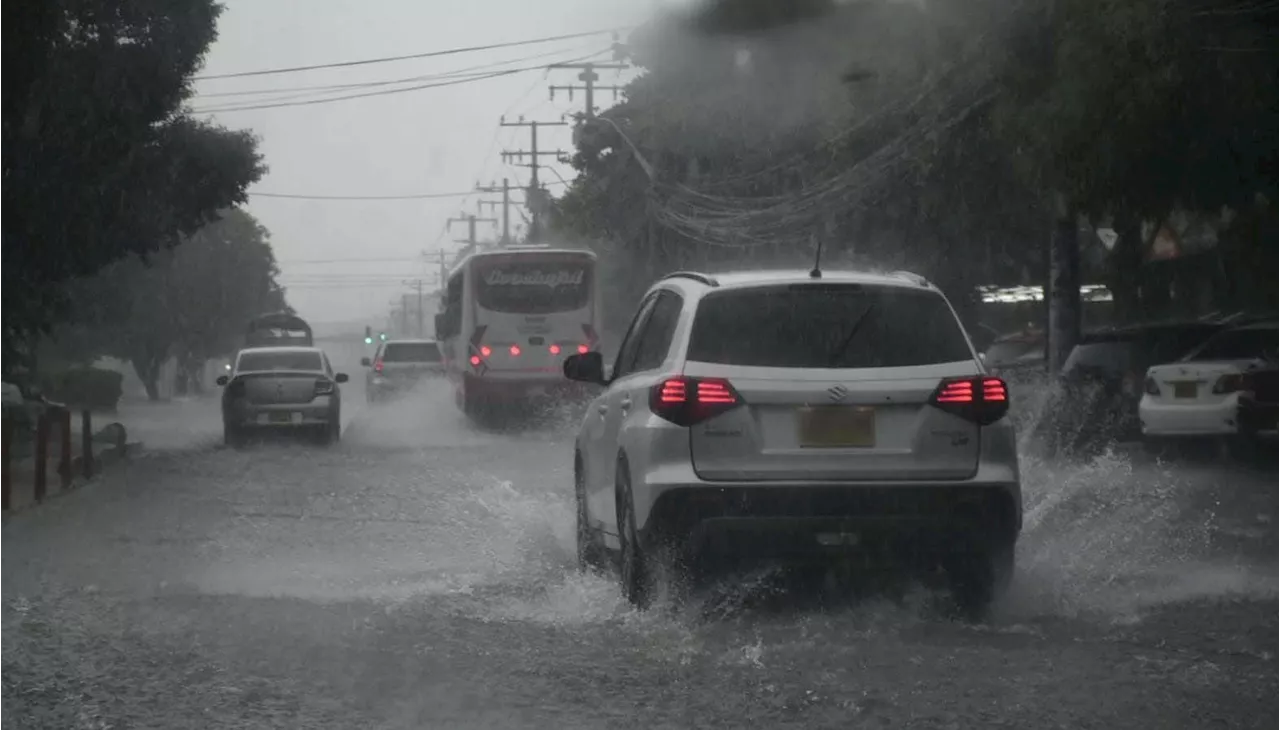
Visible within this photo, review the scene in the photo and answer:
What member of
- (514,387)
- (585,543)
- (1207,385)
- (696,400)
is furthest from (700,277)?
(514,387)

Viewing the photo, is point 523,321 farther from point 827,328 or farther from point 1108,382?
point 827,328

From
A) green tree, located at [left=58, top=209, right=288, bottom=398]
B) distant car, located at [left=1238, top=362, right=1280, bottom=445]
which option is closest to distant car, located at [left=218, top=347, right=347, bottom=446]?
distant car, located at [left=1238, top=362, right=1280, bottom=445]

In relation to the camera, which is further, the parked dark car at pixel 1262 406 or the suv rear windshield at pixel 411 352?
the suv rear windshield at pixel 411 352

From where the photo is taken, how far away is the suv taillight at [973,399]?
27.7ft

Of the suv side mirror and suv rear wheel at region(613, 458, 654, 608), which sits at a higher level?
the suv side mirror

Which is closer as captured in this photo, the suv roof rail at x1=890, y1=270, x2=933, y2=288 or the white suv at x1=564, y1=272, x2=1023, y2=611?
the white suv at x1=564, y1=272, x2=1023, y2=611

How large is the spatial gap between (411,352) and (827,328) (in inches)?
1286

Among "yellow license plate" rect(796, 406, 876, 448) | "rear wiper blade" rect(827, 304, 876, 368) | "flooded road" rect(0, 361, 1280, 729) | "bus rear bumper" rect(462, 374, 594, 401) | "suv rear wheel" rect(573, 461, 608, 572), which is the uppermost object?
"rear wiper blade" rect(827, 304, 876, 368)

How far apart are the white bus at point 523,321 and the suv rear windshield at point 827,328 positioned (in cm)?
2321

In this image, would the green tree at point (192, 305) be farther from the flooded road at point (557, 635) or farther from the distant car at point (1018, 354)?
the flooded road at point (557, 635)

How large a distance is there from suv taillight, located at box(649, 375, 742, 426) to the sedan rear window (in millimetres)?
20103

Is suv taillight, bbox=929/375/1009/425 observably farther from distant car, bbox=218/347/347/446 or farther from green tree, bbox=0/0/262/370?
distant car, bbox=218/347/347/446

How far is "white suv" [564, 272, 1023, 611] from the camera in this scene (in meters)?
8.29

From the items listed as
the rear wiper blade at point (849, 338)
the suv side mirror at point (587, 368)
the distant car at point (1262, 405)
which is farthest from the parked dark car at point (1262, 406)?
the rear wiper blade at point (849, 338)
